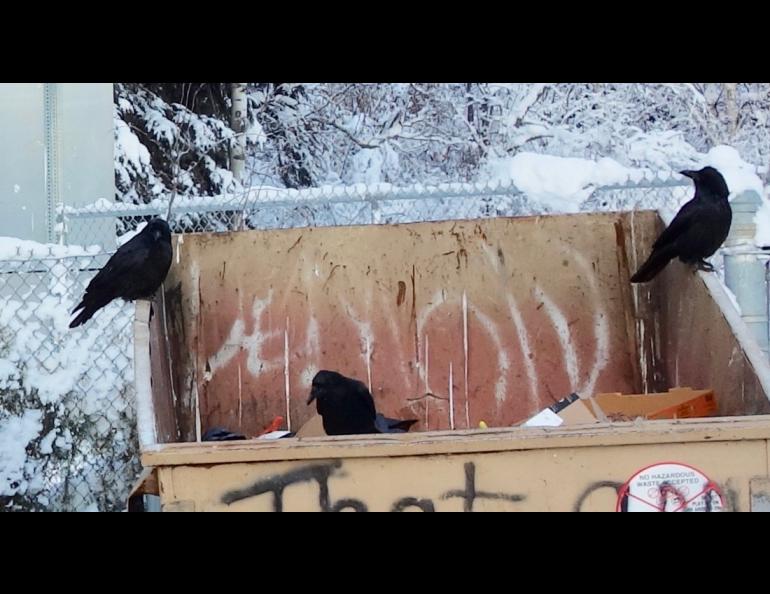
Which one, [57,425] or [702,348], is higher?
[702,348]

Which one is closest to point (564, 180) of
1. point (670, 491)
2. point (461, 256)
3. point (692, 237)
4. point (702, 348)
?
point (461, 256)

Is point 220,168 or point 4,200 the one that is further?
point 220,168

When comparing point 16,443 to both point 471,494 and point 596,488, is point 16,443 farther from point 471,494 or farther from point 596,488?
point 596,488

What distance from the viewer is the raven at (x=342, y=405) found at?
149 inches

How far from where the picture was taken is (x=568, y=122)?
1195 cm

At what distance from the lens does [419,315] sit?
4.48 meters

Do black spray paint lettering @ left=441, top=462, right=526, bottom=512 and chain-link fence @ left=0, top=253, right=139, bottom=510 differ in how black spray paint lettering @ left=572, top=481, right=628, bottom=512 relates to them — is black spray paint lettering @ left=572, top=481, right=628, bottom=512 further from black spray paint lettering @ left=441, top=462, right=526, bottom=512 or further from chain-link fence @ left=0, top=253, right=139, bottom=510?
chain-link fence @ left=0, top=253, right=139, bottom=510

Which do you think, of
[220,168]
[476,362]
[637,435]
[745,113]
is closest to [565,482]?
[637,435]

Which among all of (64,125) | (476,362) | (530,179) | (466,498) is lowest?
(466,498)

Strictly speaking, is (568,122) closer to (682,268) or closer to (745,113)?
(745,113)

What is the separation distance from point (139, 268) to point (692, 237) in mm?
2277

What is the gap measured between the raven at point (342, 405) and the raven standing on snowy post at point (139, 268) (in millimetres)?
856

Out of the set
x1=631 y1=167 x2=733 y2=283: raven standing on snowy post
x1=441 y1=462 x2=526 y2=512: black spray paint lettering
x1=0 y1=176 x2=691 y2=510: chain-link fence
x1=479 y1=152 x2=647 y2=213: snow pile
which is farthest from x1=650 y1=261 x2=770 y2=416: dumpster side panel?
x1=479 y1=152 x2=647 y2=213: snow pile

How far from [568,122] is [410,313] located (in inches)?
315
